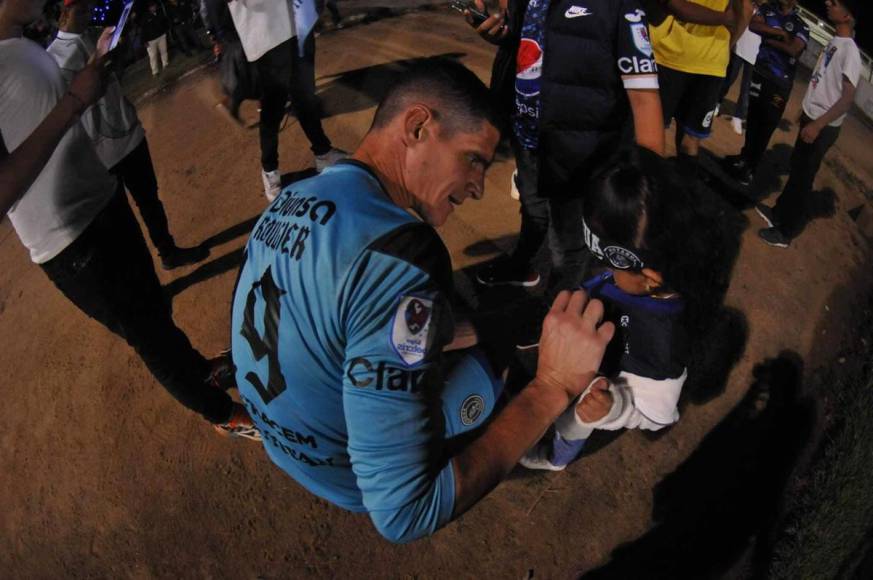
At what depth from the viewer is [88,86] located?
2.67m

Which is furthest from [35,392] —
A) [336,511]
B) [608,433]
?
[608,433]

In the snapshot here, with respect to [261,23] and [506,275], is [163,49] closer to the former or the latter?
[261,23]

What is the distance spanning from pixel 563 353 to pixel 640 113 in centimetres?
168

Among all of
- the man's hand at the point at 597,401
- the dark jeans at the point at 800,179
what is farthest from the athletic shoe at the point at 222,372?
the dark jeans at the point at 800,179

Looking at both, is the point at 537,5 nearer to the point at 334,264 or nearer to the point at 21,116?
the point at 334,264

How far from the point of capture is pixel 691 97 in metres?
4.95

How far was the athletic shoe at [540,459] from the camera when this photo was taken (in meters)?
3.41

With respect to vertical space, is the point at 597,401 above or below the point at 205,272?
above

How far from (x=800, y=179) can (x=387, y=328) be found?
4403mm

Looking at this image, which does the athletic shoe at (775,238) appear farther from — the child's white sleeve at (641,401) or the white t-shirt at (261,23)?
the white t-shirt at (261,23)

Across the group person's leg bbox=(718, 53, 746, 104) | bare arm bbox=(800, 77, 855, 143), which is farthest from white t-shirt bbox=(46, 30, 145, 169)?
person's leg bbox=(718, 53, 746, 104)

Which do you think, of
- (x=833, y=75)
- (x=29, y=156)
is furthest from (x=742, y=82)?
(x=29, y=156)

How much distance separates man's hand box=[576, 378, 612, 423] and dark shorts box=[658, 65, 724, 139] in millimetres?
3221

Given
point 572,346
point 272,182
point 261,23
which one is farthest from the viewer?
point 272,182
